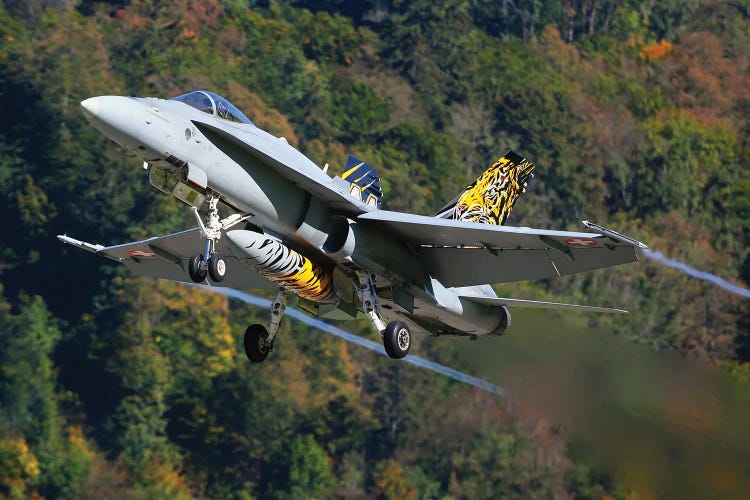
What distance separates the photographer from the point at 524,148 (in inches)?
2918

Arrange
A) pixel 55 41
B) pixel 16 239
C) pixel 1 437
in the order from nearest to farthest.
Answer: pixel 1 437 → pixel 16 239 → pixel 55 41

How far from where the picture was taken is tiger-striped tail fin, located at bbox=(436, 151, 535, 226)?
93.4 feet

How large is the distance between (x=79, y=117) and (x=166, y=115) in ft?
154

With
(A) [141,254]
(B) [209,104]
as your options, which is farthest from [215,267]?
(A) [141,254]

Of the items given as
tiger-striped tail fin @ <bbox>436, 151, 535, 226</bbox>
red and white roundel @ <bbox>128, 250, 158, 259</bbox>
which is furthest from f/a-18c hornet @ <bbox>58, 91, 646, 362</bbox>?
tiger-striped tail fin @ <bbox>436, 151, 535, 226</bbox>

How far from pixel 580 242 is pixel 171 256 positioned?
272 inches

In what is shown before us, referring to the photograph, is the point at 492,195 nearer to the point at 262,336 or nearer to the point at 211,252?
the point at 262,336

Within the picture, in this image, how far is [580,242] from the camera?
24.2 metres

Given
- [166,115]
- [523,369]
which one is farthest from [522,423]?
[166,115]

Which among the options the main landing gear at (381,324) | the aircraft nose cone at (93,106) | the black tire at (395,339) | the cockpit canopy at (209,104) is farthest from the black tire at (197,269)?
the black tire at (395,339)

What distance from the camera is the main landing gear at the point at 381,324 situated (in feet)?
83.0

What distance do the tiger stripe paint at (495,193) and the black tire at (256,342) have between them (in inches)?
164

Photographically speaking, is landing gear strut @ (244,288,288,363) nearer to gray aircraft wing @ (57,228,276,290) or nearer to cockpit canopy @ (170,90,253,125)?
gray aircraft wing @ (57,228,276,290)

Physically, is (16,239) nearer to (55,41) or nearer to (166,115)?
(55,41)
